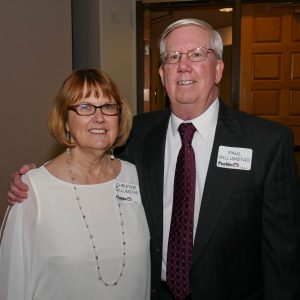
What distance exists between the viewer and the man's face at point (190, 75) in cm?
161

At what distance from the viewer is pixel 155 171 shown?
1.66m

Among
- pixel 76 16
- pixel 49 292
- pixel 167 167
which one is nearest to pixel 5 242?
pixel 49 292

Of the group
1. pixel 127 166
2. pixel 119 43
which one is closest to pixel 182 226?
pixel 127 166

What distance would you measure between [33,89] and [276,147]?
88.9 inches

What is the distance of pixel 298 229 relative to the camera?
152 centimetres

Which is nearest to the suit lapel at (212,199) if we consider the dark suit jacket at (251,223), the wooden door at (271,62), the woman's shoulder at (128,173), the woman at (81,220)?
the dark suit jacket at (251,223)

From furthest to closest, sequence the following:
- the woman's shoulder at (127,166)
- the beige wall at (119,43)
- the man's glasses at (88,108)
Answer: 1. the beige wall at (119,43)
2. the woman's shoulder at (127,166)
3. the man's glasses at (88,108)

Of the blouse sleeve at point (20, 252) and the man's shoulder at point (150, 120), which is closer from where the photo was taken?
the blouse sleeve at point (20, 252)

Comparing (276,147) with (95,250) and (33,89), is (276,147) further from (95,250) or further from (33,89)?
(33,89)

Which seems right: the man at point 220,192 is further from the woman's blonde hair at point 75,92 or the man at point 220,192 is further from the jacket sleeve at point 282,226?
the woman's blonde hair at point 75,92

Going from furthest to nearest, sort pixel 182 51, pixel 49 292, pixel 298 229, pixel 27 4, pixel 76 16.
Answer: pixel 76 16
pixel 27 4
pixel 182 51
pixel 298 229
pixel 49 292

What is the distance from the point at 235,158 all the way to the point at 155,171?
1.22ft

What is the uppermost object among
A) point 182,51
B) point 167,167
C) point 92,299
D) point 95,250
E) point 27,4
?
point 27,4

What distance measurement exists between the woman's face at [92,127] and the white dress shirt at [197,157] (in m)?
0.32
